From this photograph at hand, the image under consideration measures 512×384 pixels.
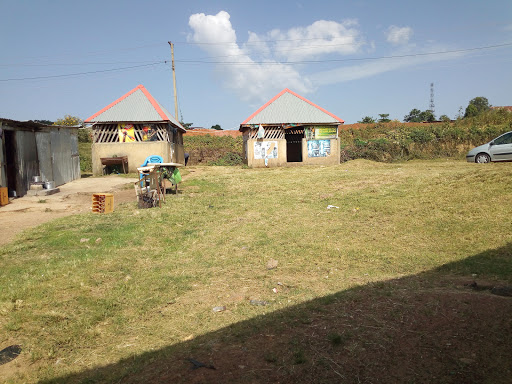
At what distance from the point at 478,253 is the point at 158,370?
5001mm

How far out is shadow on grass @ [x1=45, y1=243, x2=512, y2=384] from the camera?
9.19 ft

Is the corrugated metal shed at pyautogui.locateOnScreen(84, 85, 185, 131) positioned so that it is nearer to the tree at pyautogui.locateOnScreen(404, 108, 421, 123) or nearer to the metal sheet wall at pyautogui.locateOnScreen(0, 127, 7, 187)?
the metal sheet wall at pyautogui.locateOnScreen(0, 127, 7, 187)

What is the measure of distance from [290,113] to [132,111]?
9.62 metres

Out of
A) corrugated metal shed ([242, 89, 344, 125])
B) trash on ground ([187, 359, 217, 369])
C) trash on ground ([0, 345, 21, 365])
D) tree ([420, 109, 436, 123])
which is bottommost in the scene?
trash on ground ([0, 345, 21, 365])

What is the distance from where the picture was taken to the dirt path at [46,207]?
→ 856 cm

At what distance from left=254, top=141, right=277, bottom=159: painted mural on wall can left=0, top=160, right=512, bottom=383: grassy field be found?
13.7 metres

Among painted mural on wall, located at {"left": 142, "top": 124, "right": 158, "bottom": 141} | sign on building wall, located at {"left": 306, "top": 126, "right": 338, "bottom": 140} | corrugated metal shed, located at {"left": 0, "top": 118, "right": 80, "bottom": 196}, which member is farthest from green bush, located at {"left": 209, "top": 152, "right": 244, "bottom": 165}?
corrugated metal shed, located at {"left": 0, "top": 118, "right": 80, "bottom": 196}

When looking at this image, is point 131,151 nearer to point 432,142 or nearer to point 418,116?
point 432,142

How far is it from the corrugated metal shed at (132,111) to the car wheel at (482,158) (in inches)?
611

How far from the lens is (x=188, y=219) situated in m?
9.24

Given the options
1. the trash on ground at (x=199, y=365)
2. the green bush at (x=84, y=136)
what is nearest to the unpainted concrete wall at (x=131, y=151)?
the green bush at (x=84, y=136)

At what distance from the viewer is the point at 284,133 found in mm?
23609

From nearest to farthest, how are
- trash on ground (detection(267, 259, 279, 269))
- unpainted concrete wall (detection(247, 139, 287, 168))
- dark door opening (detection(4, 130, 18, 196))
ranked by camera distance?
1. trash on ground (detection(267, 259, 279, 269))
2. dark door opening (detection(4, 130, 18, 196))
3. unpainted concrete wall (detection(247, 139, 287, 168))

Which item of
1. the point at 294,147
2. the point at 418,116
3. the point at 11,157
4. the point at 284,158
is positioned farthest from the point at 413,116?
the point at 11,157
